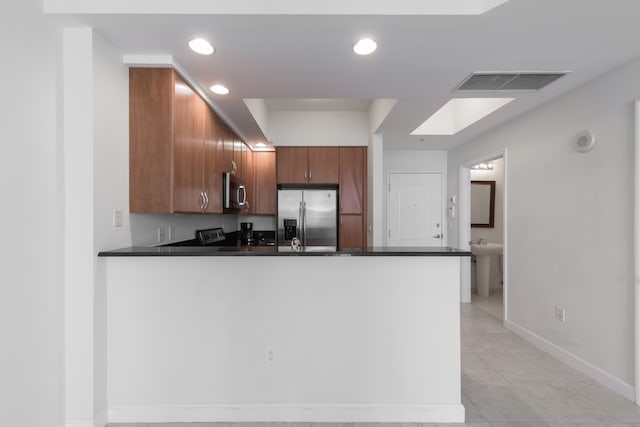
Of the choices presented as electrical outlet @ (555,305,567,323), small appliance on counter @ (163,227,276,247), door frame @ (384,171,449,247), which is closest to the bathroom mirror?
door frame @ (384,171,449,247)

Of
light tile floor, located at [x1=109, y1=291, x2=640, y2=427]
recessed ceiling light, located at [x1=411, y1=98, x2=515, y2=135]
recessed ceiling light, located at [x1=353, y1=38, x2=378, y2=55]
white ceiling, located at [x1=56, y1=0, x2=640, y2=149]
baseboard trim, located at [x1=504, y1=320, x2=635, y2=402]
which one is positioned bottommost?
light tile floor, located at [x1=109, y1=291, x2=640, y2=427]

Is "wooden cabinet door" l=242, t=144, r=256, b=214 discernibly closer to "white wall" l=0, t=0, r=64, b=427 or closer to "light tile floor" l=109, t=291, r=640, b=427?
"white wall" l=0, t=0, r=64, b=427

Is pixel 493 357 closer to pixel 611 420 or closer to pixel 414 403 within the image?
pixel 611 420

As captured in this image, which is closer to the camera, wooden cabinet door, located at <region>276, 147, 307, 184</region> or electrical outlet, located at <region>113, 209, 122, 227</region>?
electrical outlet, located at <region>113, 209, 122, 227</region>

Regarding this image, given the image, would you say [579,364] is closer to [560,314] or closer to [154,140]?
[560,314]

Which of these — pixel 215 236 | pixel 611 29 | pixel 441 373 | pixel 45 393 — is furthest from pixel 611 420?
pixel 215 236

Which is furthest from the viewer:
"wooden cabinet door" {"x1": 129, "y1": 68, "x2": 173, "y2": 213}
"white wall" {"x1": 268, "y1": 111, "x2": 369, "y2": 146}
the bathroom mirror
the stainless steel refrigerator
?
the bathroom mirror

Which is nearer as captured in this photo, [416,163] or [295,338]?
[295,338]

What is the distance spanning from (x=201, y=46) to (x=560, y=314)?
11.6 feet

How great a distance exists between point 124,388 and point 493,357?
2.92 metres

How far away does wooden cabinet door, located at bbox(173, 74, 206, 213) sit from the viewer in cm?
218

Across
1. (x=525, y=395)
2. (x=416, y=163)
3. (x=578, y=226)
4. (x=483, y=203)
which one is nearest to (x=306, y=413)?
(x=525, y=395)

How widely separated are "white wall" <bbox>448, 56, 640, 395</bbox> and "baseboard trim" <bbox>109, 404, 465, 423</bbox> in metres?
1.40

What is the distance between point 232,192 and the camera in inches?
138
